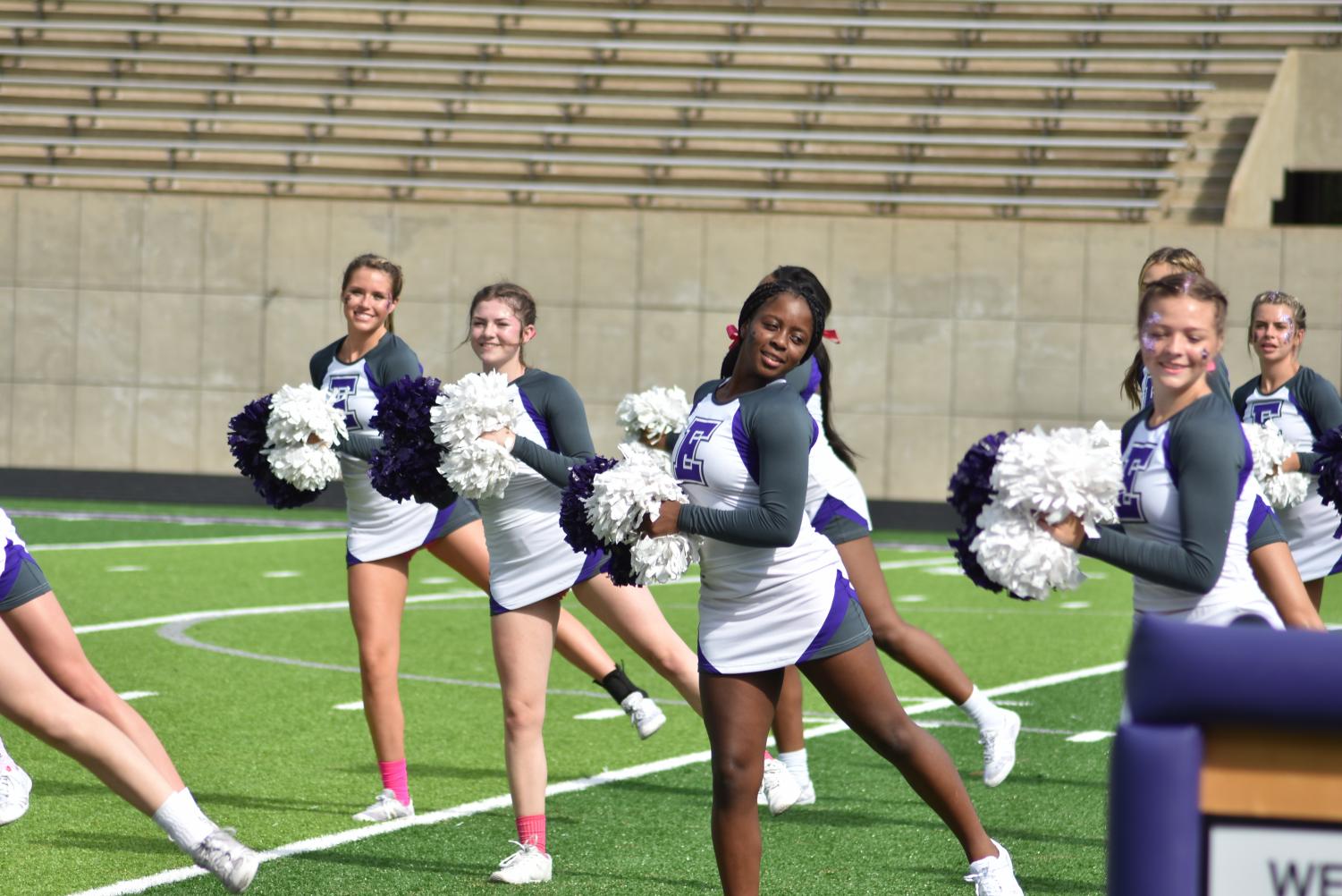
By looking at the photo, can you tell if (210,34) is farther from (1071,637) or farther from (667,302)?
(1071,637)

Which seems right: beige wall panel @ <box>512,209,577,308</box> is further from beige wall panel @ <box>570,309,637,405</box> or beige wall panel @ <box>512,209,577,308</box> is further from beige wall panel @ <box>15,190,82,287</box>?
beige wall panel @ <box>15,190,82,287</box>

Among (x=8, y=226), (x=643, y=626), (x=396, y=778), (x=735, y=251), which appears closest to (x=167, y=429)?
(x=8, y=226)

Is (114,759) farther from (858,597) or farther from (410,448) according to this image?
(858,597)

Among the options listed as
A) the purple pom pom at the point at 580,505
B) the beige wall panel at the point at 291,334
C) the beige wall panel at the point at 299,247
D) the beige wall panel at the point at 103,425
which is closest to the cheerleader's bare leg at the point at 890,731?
the purple pom pom at the point at 580,505

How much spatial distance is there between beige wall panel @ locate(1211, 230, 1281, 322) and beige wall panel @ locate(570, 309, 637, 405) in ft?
20.6

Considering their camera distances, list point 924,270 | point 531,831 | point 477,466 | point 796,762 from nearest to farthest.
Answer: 1. point 477,466
2. point 531,831
3. point 796,762
4. point 924,270

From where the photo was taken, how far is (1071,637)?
34.0 feet

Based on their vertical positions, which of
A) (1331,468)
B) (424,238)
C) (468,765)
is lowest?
(468,765)

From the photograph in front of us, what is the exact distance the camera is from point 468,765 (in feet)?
21.8

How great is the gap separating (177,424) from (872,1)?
946 cm

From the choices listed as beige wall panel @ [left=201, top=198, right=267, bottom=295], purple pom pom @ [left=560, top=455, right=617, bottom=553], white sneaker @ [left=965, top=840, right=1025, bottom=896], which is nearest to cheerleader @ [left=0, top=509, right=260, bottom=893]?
purple pom pom @ [left=560, top=455, right=617, bottom=553]

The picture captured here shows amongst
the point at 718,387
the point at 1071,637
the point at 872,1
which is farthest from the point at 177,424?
the point at 718,387

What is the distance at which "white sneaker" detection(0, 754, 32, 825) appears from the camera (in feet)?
17.6

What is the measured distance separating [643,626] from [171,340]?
52.4ft
